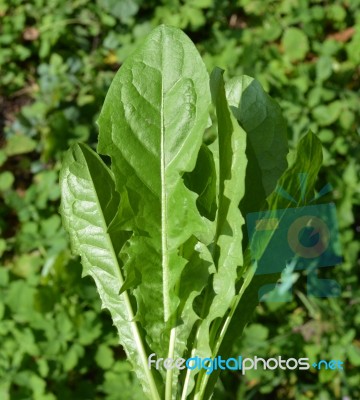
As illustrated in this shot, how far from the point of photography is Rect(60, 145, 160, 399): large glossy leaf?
95 centimetres

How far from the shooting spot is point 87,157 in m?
0.93

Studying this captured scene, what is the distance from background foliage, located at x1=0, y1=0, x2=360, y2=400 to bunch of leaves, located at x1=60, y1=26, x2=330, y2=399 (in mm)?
1042

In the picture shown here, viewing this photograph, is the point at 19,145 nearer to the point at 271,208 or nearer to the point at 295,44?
the point at 295,44

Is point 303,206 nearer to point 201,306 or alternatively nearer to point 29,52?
point 201,306

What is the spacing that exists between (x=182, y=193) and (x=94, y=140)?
161 centimetres

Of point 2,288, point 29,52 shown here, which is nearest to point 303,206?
point 2,288

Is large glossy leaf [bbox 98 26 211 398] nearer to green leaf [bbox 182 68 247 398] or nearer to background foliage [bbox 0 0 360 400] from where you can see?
green leaf [bbox 182 68 247 398]

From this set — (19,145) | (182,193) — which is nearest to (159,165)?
(182,193)

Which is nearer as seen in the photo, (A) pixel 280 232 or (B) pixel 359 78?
(A) pixel 280 232

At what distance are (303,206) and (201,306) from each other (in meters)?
0.21

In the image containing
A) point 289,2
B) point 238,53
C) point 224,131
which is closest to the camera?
point 224,131

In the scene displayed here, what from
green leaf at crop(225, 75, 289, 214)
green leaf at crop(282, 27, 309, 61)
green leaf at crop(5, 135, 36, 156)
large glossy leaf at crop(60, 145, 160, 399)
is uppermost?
green leaf at crop(225, 75, 289, 214)

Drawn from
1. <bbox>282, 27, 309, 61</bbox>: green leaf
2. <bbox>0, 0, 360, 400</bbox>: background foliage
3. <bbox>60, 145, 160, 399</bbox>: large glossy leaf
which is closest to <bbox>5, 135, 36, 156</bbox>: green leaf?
<bbox>0, 0, 360, 400</bbox>: background foliage

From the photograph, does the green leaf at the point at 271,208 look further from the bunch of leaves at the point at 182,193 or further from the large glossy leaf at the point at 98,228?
the large glossy leaf at the point at 98,228
